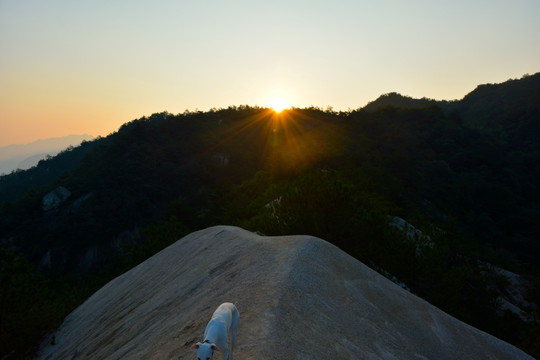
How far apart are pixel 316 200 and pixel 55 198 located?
79.7 meters

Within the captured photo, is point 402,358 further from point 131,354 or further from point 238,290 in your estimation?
point 131,354

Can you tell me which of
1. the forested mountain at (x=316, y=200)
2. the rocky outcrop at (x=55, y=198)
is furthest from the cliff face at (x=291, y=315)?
the rocky outcrop at (x=55, y=198)

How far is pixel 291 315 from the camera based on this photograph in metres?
6.94

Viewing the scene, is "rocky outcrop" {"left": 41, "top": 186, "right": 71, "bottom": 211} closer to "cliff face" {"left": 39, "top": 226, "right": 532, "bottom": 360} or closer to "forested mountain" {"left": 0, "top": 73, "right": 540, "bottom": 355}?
"forested mountain" {"left": 0, "top": 73, "right": 540, "bottom": 355}

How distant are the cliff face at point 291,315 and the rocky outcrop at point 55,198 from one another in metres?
74.7

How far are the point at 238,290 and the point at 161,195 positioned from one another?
83299mm

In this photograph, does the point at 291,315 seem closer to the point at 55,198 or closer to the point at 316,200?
the point at 316,200

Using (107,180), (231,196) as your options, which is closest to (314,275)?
(231,196)

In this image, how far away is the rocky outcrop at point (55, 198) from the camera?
75.3 meters

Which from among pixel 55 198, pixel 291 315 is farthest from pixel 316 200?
pixel 55 198

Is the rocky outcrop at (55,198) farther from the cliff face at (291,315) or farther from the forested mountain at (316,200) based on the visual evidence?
the cliff face at (291,315)

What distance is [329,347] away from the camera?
6418 millimetres

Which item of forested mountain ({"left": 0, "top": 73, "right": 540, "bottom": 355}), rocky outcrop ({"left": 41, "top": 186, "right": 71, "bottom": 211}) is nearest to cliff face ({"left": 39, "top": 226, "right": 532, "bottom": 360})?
forested mountain ({"left": 0, "top": 73, "right": 540, "bottom": 355})

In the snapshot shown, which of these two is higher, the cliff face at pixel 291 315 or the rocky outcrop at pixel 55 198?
the cliff face at pixel 291 315
